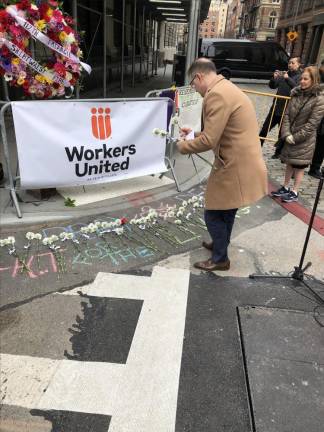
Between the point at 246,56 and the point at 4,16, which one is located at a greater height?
the point at 4,16

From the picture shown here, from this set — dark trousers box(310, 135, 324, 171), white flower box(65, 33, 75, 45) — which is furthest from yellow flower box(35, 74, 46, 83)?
dark trousers box(310, 135, 324, 171)

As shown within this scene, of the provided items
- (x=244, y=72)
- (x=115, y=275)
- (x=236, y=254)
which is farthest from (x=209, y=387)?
(x=244, y=72)

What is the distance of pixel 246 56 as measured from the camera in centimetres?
2322

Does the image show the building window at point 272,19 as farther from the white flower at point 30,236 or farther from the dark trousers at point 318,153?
the white flower at point 30,236

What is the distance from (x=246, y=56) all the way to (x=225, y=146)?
22582mm

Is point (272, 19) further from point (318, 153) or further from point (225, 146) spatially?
point (225, 146)

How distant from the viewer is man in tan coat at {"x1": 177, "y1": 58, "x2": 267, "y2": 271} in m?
2.85

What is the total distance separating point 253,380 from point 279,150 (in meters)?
3.77

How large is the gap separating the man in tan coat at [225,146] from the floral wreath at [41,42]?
1955 millimetres

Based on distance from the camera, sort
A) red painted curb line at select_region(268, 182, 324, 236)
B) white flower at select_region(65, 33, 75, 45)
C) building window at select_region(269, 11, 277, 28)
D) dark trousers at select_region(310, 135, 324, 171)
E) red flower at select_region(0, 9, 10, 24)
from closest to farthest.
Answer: red flower at select_region(0, 9, 10, 24) < white flower at select_region(65, 33, 75, 45) < red painted curb line at select_region(268, 182, 324, 236) < dark trousers at select_region(310, 135, 324, 171) < building window at select_region(269, 11, 277, 28)

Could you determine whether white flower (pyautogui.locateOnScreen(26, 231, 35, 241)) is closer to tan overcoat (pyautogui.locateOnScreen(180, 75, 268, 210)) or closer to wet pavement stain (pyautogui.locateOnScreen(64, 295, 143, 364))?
wet pavement stain (pyautogui.locateOnScreen(64, 295, 143, 364))

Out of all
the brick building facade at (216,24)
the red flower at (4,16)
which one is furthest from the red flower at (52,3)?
the brick building facade at (216,24)

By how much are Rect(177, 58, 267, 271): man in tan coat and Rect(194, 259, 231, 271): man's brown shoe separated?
221mm

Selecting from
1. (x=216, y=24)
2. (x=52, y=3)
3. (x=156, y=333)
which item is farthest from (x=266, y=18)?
(x=216, y=24)
